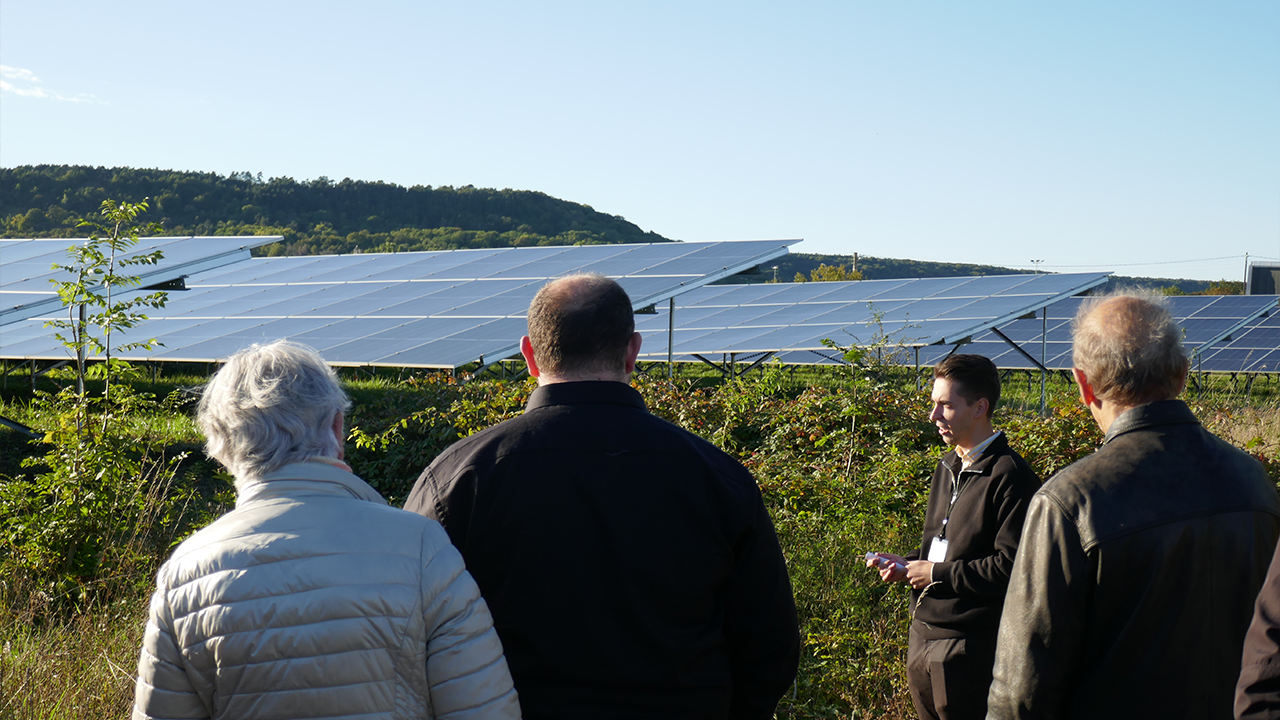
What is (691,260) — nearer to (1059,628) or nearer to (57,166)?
(1059,628)

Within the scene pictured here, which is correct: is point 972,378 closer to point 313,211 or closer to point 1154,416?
point 1154,416

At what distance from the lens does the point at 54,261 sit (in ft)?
41.0

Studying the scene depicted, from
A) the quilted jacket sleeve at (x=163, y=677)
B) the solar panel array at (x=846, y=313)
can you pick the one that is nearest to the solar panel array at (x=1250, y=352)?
the solar panel array at (x=846, y=313)

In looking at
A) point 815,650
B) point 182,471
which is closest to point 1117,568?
point 815,650

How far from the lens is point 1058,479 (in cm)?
236

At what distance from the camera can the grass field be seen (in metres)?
4.43

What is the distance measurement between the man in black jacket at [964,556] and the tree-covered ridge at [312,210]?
42330mm

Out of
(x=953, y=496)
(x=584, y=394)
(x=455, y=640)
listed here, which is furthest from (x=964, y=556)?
(x=455, y=640)

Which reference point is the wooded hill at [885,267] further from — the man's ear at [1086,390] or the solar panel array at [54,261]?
the man's ear at [1086,390]

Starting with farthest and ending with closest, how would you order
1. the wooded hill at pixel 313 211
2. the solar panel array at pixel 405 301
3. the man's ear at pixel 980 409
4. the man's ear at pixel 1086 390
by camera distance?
1. the wooded hill at pixel 313 211
2. the solar panel array at pixel 405 301
3. the man's ear at pixel 980 409
4. the man's ear at pixel 1086 390

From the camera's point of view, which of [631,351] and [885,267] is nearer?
[631,351]

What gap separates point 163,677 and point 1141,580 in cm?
217

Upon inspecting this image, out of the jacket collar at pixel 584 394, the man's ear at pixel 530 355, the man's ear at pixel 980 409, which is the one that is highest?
the man's ear at pixel 530 355

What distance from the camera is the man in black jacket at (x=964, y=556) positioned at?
3281 mm
